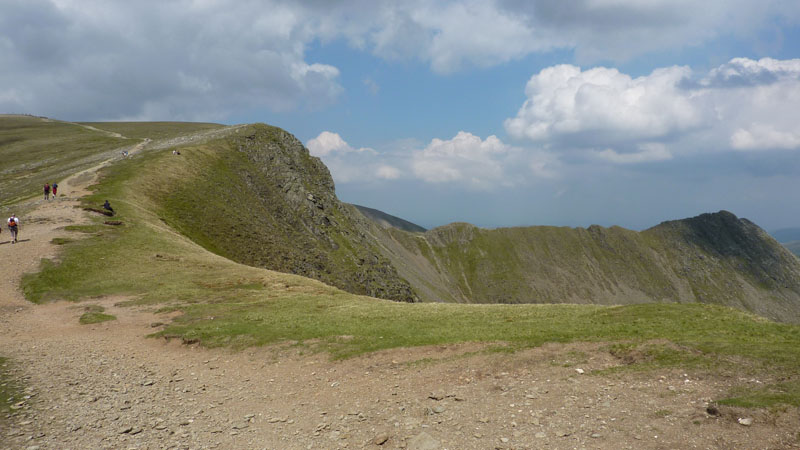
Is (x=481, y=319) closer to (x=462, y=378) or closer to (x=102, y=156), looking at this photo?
(x=462, y=378)

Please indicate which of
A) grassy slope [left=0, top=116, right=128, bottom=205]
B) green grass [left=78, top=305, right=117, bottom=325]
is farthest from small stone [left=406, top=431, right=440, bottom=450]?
grassy slope [left=0, top=116, right=128, bottom=205]

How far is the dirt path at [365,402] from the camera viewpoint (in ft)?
47.4

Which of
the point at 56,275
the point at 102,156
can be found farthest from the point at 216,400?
the point at 102,156

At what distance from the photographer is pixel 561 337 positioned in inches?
931

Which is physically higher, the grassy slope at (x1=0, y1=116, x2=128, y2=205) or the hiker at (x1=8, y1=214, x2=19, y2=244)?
the grassy slope at (x1=0, y1=116, x2=128, y2=205)

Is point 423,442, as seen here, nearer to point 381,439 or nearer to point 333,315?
point 381,439

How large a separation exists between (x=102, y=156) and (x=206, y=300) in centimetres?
11187

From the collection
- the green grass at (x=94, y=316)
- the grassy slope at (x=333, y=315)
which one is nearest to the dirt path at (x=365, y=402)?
the grassy slope at (x=333, y=315)

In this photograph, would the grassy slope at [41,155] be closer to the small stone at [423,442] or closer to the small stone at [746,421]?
the small stone at [423,442]

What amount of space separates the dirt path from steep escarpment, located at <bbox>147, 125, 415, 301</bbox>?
181ft

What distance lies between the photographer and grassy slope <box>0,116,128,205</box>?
95438 mm

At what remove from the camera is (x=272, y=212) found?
108250mm

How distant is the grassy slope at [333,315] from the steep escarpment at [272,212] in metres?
22.5

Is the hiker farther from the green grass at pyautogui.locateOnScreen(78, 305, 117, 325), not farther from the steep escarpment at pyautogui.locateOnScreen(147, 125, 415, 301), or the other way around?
the steep escarpment at pyautogui.locateOnScreen(147, 125, 415, 301)
